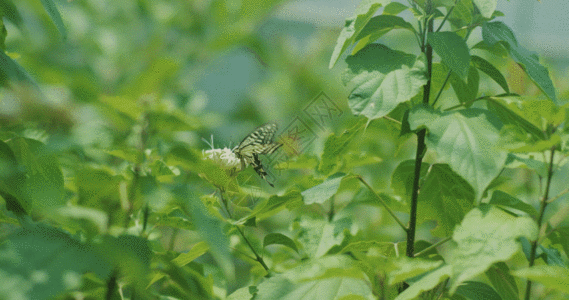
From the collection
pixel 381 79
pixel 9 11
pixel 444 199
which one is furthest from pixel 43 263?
pixel 444 199

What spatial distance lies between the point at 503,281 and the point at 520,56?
0.31 meters

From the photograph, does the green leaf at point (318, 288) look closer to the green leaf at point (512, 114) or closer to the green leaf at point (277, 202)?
the green leaf at point (277, 202)

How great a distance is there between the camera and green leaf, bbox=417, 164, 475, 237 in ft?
2.22

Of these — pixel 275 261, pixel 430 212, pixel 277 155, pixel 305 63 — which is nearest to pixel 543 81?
pixel 430 212

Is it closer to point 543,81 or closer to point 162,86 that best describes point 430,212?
point 543,81

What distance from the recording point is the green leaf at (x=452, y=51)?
542 mm

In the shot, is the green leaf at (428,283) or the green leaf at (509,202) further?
the green leaf at (509,202)

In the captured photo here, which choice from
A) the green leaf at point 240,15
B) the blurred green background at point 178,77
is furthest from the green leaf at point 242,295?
the green leaf at point 240,15

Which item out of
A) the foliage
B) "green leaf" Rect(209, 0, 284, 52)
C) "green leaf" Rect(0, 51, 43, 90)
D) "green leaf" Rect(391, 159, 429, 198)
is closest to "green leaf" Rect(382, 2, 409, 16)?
the foliage

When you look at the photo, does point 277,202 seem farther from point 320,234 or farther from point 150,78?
point 150,78

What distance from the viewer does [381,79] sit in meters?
0.59

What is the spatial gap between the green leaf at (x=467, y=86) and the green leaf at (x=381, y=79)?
0.11 m

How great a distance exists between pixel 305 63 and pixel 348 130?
1.58m

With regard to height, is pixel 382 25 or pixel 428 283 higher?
pixel 382 25
